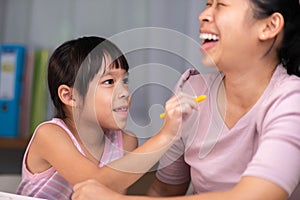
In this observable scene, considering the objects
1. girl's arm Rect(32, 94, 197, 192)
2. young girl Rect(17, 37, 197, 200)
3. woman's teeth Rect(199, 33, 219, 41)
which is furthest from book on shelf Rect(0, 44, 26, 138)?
woman's teeth Rect(199, 33, 219, 41)

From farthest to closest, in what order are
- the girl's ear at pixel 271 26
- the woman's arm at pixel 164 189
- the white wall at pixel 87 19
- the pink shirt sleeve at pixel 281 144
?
the white wall at pixel 87 19 < the woman's arm at pixel 164 189 < the girl's ear at pixel 271 26 < the pink shirt sleeve at pixel 281 144

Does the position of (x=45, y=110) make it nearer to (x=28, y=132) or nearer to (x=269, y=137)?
(x=28, y=132)

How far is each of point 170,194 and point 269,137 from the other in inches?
16.6

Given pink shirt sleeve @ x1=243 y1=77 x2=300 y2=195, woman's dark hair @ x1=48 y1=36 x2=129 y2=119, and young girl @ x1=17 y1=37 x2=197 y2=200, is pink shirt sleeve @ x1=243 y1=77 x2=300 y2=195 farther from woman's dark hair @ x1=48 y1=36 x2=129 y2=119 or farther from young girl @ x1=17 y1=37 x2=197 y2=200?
woman's dark hair @ x1=48 y1=36 x2=129 y2=119

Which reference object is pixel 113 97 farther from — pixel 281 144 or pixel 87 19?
pixel 87 19

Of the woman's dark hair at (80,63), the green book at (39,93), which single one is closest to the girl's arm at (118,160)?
the woman's dark hair at (80,63)

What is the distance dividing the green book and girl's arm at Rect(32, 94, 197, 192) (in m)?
1.05

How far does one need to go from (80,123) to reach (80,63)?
14 centimetres

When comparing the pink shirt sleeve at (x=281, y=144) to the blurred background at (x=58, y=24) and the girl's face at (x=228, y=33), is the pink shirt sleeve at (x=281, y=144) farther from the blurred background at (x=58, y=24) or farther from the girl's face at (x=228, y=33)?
the blurred background at (x=58, y=24)

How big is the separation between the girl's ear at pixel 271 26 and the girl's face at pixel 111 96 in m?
0.30

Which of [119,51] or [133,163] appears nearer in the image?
[133,163]

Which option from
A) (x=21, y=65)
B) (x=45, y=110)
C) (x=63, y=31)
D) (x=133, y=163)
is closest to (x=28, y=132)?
(x=45, y=110)

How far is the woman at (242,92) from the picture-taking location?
0.92m

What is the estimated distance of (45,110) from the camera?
2.16 metres
